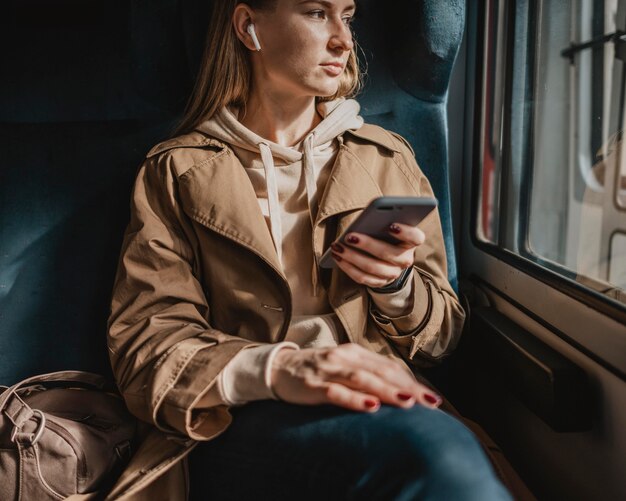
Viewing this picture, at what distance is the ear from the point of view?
58.1 inches

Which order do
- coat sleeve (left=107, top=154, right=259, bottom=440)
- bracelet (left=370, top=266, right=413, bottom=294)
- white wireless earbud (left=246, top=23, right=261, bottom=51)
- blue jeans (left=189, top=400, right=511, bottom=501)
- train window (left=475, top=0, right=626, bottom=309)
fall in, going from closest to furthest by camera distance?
1. blue jeans (left=189, top=400, right=511, bottom=501)
2. coat sleeve (left=107, top=154, right=259, bottom=440)
3. bracelet (left=370, top=266, right=413, bottom=294)
4. white wireless earbud (left=246, top=23, right=261, bottom=51)
5. train window (left=475, top=0, right=626, bottom=309)

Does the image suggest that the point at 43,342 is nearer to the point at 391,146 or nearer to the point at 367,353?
the point at 367,353

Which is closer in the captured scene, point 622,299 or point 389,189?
point 622,299

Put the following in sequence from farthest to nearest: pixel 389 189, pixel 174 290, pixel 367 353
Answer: pixel 389 189
pixel 174 290
pixel 367 353

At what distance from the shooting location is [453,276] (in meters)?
1.68

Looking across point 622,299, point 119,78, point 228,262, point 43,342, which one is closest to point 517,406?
point 622,299

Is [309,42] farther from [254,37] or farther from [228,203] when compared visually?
[228,203]

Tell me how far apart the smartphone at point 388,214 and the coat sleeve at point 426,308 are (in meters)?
0.25

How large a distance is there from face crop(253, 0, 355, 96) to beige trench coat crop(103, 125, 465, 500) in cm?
18

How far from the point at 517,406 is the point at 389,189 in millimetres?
637

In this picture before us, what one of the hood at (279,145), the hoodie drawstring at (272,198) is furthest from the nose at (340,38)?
the hoodie drawstring at (272,198)

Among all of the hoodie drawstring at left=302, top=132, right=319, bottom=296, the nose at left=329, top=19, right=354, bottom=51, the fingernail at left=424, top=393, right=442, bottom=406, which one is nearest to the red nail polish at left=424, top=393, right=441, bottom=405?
the fingernail at left=424, top=393, right=442, bottom=406

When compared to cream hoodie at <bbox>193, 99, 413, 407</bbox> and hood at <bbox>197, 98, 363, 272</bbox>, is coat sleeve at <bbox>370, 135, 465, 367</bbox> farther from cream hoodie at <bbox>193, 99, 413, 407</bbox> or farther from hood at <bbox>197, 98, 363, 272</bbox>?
hood at <bbox>197, 98, 363, 272</bbox>

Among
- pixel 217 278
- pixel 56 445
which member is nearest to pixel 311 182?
pixel 217 278
